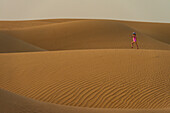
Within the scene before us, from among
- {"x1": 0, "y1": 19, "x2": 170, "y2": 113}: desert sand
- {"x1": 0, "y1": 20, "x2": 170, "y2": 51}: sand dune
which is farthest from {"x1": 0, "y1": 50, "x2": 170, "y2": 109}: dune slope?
{"x1": 0, "y1": 20, "x2": 170, "y2": 51}: sand dune

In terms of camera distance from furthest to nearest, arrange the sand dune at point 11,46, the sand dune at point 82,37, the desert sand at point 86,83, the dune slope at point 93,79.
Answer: the sand dune at point 82,37
the sand dune at point 11,46
the dune slope at point 93,79
the desert sand at point 86,83

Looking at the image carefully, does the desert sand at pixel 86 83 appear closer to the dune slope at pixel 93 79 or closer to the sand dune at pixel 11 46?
the dune slope at pixel 93 79

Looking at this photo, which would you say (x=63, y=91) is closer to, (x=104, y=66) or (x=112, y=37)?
(x=104, y=66)

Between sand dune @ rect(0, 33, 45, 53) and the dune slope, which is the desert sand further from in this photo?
sand dune @ rect(0, 33, 45, 53)

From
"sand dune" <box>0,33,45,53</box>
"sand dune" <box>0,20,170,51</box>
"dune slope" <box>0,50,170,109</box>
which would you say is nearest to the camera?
"dune slope" <box>0,50,170,109</box>

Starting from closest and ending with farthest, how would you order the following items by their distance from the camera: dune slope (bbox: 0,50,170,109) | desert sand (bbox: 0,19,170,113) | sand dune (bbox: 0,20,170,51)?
desert sand (bbox: 0,19,170,113) < dune slope (bbox: 0,50,170,109) < sand dune (bbox: 0,20,170,51)

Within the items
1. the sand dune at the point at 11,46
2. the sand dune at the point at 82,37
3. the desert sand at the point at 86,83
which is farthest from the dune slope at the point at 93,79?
the sand dune at the point at 82,37

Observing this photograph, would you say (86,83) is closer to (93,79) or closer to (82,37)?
(93,79)

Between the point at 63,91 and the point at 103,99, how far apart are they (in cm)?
124

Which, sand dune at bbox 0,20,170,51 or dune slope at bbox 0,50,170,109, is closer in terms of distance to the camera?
dune slope at bbox 0,50,170,109

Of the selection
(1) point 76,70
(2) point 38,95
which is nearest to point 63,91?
(2) point 38,95

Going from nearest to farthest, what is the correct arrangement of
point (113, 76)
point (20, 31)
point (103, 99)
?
point (103, 99) → point (113, 76) → point (20, 31)

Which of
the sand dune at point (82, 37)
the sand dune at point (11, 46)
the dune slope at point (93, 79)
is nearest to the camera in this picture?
the dune slope at point (93, 79)

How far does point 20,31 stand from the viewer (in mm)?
30359
